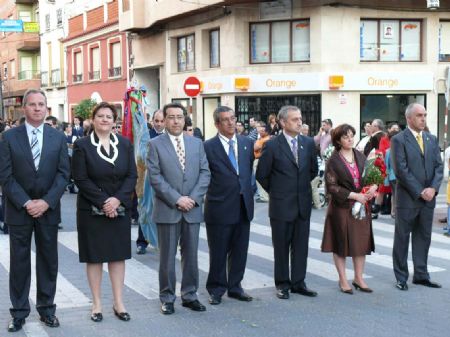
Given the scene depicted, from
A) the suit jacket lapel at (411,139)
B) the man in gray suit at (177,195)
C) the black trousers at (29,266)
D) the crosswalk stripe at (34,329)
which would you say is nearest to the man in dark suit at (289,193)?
the man in gray suit at (177,195)

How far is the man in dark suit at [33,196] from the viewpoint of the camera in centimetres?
625

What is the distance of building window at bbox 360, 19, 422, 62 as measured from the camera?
2338cm

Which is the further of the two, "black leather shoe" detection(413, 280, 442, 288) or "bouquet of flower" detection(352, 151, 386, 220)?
"black leather shoe" detection(413, 280, 442, 288)

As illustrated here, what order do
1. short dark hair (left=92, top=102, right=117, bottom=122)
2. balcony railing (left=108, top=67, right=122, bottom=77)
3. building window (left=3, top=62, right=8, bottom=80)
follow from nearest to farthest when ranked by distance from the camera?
1. short dark hair (left=92, top=102, right=117, bottom=122)
2. balcony railing (left=108, top=67, right=122, bottom=77)
3. building window (left=3, top=62, right=8, bottom=80)

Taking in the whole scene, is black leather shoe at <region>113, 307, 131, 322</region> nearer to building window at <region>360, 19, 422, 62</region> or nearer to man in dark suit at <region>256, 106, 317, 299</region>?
man in dark suit at <region>256, 106, 317, 299</region>

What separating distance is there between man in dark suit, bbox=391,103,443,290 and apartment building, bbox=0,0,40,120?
41149 millimetres

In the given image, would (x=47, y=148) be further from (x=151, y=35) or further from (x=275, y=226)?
(x=151, y=35)

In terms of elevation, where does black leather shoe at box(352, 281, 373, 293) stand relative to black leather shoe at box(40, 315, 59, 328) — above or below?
below

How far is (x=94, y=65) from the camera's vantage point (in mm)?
37000

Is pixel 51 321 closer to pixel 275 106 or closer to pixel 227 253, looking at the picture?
pixel 227 253

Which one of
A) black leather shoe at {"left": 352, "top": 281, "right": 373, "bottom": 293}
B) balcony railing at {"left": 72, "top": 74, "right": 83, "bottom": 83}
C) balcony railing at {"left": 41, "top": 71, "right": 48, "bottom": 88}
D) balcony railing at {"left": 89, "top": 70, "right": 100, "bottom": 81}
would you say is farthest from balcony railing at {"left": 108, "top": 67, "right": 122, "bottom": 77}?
black leather shoe at {"left": 352, "top": 281, "right": 373, "bottom": 293}

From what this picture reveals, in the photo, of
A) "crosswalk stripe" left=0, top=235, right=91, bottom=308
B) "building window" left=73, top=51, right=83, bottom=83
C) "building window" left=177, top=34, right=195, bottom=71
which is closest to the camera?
"crosswalk stripe" left=0, top=235, right=91, bottom=308

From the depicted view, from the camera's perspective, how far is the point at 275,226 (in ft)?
25.0

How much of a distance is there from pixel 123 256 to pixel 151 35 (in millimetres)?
24531
